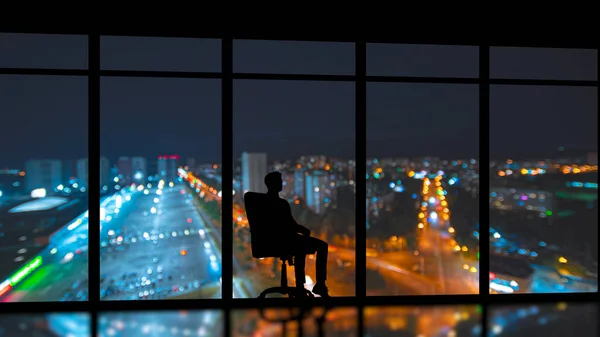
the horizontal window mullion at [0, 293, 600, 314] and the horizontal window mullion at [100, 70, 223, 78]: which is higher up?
the horizontal window mullion at [100, 70, 223, 78]

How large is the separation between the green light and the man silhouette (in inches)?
89.6

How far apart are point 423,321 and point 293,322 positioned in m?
1.09

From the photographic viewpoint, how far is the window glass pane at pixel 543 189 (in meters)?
3.99

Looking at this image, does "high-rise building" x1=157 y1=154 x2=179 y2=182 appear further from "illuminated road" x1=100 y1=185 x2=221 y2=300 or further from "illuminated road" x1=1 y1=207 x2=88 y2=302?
"illuminated road" x1=1 y1=207 x2=88 y2=302

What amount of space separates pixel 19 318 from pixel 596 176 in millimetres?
5770

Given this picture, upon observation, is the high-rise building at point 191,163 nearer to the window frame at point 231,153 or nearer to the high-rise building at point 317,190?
the window frame at point 231,153

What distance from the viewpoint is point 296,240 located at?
336cm

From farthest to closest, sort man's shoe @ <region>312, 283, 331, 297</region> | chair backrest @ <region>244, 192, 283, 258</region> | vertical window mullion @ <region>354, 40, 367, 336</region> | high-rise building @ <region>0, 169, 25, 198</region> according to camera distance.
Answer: vertical window mullion @ <region>354, 40, 367, 336</region>
high-rise building @ <region>0, 169, 25, 198</region>
man's shoe @ <region>312, 283, 331, 297</region>
chair backrest @ <region>244, 192, 283, 258</region>

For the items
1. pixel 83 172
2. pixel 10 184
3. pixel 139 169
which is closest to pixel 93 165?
pixel 83 172

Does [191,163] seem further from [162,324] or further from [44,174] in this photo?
[162,324]

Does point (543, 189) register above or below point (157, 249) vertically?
above

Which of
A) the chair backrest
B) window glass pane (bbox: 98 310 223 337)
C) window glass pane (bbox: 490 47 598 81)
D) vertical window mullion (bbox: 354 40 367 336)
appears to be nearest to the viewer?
window glass pane (bbox: 98 310 223 337)

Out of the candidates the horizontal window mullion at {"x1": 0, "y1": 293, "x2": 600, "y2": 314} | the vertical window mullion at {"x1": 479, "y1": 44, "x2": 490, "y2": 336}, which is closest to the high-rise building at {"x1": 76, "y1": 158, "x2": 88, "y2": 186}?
the horizontal window mullion at {"x1": 0, "y1": 293, "x2": 600, "y2": 314}

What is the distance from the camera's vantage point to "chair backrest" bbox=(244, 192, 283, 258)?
3.31 m
